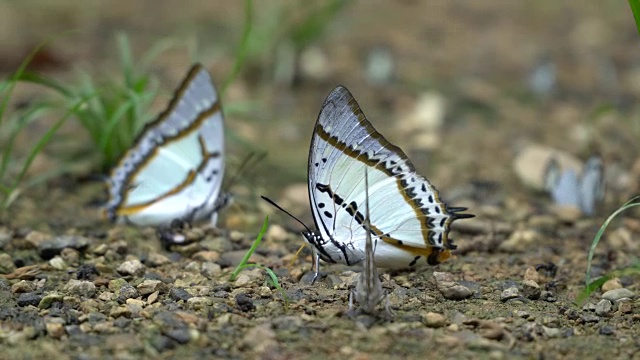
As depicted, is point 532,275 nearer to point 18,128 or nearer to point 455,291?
point 455,291

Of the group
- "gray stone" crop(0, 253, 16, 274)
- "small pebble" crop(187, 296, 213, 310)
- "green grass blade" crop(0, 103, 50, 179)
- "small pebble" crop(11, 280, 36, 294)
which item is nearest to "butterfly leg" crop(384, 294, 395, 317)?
"small pebble" crop(187, 296, 213, 310)

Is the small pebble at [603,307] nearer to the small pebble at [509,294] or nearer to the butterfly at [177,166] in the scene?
the small pebble at [509,294]

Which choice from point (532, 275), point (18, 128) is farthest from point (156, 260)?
point (532, 275)

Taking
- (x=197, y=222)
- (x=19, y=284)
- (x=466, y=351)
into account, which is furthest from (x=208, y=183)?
(x=466, y=351)

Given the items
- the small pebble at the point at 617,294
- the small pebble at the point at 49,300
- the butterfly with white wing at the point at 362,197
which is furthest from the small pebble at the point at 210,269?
the small pebble at the point at 617,294

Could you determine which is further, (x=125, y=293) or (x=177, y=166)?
(x=177, y=166)

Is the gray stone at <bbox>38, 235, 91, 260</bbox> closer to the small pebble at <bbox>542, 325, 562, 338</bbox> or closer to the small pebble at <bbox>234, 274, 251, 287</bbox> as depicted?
A: the small pebble at <bbox>234, 274, 251, 287</bbox>
